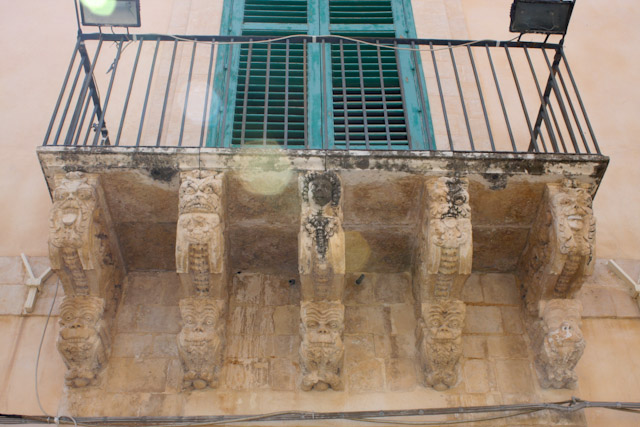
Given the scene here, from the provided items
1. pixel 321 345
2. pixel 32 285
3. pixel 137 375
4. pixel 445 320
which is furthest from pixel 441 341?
pixel 32 285

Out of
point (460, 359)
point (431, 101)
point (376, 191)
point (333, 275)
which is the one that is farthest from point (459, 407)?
point (431, 101)

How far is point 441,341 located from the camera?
15.1 feet

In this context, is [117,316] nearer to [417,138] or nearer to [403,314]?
[403,314]

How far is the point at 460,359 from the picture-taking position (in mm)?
4832

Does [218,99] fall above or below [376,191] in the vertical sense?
above

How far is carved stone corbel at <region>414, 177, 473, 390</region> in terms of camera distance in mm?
4465

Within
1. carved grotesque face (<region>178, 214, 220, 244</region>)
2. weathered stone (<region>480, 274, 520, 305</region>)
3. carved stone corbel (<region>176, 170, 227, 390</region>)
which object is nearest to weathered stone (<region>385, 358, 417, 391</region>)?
weathered stone (<region>480, 274, 520, 305</region>)

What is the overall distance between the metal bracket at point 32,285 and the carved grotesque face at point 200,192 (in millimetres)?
1433

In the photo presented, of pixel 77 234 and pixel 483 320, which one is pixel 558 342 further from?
pixel 77 234

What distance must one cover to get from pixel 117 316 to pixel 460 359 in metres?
2.52

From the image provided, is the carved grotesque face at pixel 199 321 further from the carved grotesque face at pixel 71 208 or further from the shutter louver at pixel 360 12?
the shutter louver at pixel 360 12

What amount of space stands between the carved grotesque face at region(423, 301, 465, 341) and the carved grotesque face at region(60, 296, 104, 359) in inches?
89.8

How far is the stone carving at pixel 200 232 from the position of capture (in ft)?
14.6

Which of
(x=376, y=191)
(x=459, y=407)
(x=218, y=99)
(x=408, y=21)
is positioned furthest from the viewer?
(x=408, y=21)
